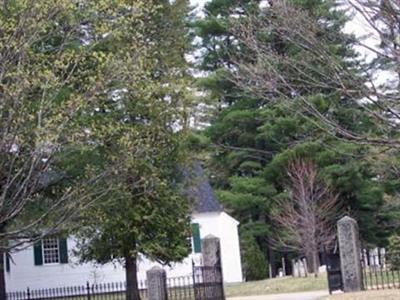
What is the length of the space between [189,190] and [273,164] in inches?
458

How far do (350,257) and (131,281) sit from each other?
28.6 feet

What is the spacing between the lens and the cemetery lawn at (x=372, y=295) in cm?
1636

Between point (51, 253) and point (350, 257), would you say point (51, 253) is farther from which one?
point (350, 257)

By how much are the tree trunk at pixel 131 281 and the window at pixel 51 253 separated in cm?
1081

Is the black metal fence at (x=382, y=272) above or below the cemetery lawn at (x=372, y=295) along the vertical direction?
above

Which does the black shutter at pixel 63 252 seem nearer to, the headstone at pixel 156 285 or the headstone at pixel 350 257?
the headstone at pixel 156 285

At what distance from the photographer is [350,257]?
1881cm

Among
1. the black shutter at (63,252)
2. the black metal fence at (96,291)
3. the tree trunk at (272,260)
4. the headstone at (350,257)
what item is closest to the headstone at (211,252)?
the headstone at (350,257)

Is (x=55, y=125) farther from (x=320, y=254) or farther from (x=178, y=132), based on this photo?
(x=320, y=254)

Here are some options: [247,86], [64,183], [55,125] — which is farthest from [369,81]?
[64,183]

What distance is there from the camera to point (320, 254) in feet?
117

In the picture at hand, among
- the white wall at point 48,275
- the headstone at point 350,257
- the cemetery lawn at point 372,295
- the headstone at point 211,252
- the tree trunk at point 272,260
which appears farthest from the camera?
the tree trunk at point 272,260

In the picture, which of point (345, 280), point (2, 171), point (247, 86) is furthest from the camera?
point (345, 280)

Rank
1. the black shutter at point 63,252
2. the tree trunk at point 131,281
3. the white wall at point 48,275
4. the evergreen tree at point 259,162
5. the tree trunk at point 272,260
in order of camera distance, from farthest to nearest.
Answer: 1. the tree trunk at point 272,260
2. the evergreen tree at point 259,162
3. the white wall at point 48,275
4. the black shutter at point 63,252
5. the tree trunk at point 131,281
